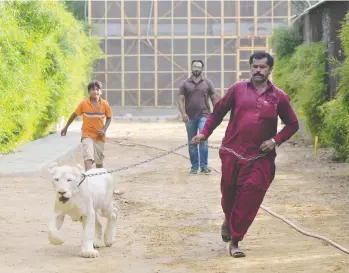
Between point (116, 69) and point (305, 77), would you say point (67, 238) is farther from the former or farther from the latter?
point (116, 69)

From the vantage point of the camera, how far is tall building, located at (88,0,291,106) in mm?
41625

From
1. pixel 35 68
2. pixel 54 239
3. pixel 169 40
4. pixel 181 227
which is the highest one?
pixel 169 40

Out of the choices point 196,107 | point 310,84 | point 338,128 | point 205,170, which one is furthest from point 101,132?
point 310,84

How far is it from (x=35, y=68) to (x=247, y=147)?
14.5 meters

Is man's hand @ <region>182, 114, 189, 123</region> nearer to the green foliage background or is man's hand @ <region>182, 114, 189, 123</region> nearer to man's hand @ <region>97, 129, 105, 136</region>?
the green foliage background

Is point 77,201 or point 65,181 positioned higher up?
point 65,181

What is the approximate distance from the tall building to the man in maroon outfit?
33508 mm

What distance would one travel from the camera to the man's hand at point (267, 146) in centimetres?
781

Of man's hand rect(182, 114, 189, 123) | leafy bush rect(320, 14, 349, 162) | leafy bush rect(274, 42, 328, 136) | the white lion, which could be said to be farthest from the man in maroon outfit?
leafy bush rect(274, 42, 328, 136)

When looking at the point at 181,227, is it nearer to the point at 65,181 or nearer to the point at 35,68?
the point at 65,181

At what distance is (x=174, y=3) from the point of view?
42125 mm

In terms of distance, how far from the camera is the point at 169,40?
41.8 metres

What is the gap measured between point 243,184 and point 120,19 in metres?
34.9

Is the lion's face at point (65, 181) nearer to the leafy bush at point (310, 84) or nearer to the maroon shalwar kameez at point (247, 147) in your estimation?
the maroon shalwar kameez at point (247, 147)
